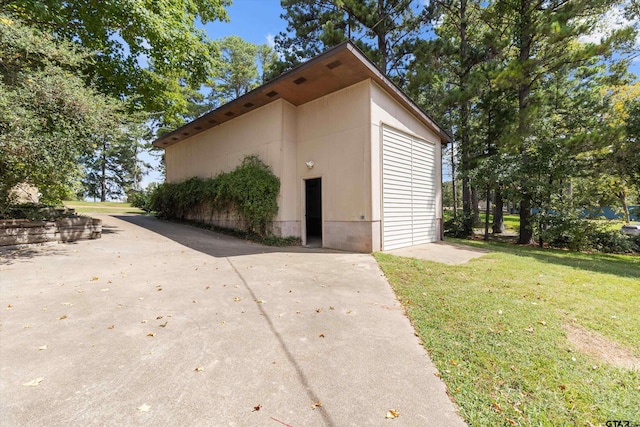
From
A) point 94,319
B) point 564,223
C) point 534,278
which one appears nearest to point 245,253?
point 94,319

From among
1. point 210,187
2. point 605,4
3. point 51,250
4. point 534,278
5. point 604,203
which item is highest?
point 605,4

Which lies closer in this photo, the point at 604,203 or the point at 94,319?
the point at 94,319

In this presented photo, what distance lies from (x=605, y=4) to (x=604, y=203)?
7.33 metres

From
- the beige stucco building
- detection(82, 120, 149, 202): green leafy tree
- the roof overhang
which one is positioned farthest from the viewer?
detection(82, 120, 149, 202): green leafy tree

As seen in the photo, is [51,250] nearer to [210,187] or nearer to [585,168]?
[210,187]

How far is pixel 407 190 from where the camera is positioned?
912 cm

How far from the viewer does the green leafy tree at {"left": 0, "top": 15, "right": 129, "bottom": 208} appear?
5.06 metres

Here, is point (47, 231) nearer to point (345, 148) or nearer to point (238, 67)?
point (345, 148)

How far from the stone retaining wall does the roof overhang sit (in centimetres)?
578

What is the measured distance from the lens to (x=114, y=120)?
6.59 metres

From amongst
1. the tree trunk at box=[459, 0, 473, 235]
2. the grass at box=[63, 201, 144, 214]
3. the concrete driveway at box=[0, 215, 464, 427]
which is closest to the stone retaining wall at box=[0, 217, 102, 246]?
the concrete driveway at box=[0, 215, 464, 427]

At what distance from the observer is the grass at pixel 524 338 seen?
1.89 m

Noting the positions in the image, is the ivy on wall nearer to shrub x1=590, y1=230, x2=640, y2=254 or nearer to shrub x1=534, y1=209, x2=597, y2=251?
shrub x1=534, y1=209, x2=597, y2=251

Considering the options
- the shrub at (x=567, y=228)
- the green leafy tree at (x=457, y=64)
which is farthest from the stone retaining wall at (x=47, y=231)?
the shrub at (x=567, y=228)
